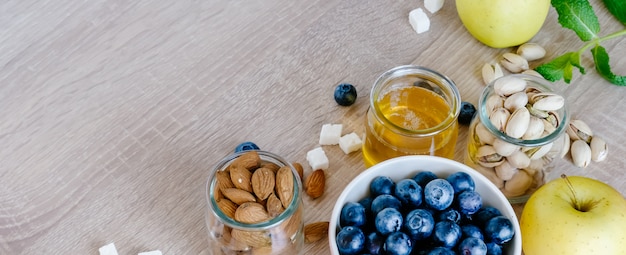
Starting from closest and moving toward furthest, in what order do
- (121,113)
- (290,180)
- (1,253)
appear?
(290,180) → (1,253) → (121,113)

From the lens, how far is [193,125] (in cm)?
108

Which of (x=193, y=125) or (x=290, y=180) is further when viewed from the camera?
(x=193, y=125)

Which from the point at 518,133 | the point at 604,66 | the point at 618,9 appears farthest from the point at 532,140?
the point at 618,9

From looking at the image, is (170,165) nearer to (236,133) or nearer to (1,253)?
(236,133)

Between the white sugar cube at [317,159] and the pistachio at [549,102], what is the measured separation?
0.27 metres

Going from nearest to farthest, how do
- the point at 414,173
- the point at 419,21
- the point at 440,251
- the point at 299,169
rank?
the point at 440,251
the point at 414,173
the point at 299,169
the point at 419,21

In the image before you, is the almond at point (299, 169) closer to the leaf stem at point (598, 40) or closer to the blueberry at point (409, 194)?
the blueberry at point (409, 194)

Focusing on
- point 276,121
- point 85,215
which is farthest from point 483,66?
point 85,215

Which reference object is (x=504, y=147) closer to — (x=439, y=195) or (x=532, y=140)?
(x=532, y=140)

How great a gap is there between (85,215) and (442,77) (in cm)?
48

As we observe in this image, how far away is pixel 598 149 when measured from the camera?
104 cm

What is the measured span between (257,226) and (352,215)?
0.10 metres

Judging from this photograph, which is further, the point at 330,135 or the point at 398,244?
the point at 330,135

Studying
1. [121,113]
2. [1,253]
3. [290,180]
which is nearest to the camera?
[290,180]
